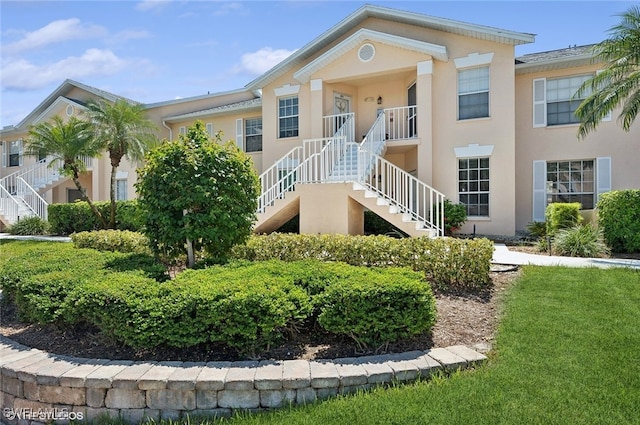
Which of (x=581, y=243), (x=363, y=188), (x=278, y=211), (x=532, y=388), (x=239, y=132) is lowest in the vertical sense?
(x=532, y=388)

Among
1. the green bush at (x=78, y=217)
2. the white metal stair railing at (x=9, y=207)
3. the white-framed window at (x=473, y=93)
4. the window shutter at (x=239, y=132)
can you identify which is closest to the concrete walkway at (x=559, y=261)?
the white-framed window at (x=473, y=93)

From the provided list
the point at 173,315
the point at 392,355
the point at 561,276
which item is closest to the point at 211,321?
the point at 173,315

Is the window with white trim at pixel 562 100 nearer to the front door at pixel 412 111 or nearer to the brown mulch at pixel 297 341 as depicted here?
the front door at pixel 412 111

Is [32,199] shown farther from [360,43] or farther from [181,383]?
[181,383]

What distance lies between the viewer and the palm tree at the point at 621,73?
9.91 meters

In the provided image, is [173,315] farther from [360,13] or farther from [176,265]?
[360,13]

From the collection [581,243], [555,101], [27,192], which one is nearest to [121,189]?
[27,192]

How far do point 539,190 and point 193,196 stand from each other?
1217 cm

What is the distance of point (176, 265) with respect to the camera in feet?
25.8

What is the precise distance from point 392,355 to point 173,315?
2.26 metres

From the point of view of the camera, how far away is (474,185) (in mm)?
13922

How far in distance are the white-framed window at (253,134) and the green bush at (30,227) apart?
30.9 feet

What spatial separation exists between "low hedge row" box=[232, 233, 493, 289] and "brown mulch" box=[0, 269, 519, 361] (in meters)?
0.79

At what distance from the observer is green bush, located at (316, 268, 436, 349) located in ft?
14.6
